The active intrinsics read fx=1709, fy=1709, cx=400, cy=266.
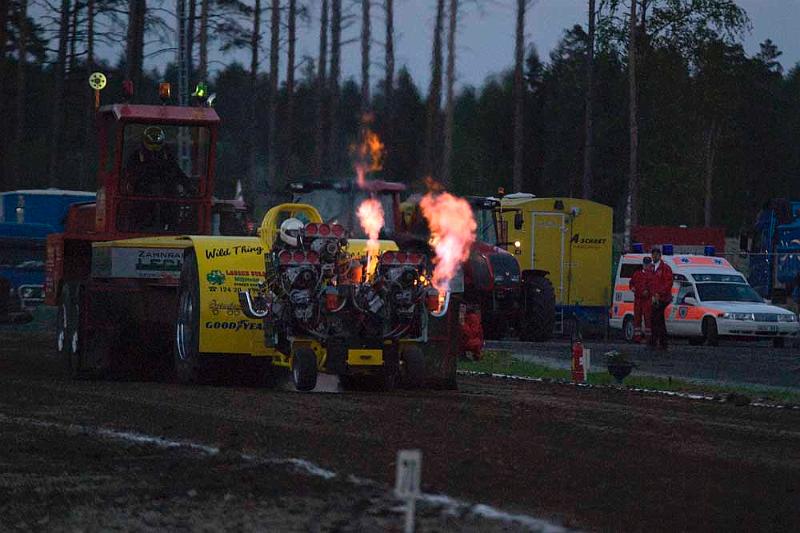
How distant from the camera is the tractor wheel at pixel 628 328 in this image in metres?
37.2

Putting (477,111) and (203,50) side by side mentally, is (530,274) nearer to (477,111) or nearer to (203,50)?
(203,50)

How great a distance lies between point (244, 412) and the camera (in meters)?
14.5

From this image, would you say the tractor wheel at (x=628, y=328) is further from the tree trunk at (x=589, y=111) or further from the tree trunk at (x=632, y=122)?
the tree trunk at (x=589, y=111)

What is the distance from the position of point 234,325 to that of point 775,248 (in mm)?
30117

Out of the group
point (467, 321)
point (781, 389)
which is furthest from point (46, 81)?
point (781, 389)

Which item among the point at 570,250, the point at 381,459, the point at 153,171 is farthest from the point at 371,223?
the point at 570,250

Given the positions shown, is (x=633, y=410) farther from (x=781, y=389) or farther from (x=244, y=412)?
(x=781, y=389)

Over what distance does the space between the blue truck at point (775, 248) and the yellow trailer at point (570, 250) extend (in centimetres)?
473

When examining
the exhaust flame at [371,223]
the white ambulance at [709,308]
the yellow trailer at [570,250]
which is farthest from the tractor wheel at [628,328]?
the exhaust flame at [371,223]

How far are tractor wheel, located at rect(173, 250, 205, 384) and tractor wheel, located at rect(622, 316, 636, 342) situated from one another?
64.9 ft

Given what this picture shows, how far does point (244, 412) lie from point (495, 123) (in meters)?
96.8

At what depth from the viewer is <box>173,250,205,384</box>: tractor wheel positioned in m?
17.8

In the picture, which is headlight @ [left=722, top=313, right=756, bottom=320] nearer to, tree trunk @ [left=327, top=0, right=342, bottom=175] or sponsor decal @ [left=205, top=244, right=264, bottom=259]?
sponsor decal @ [left=205, top=244, right=264, bottom=259]

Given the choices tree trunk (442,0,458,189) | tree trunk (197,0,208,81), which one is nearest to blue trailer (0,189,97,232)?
tree trunk (197,0,208,81)
